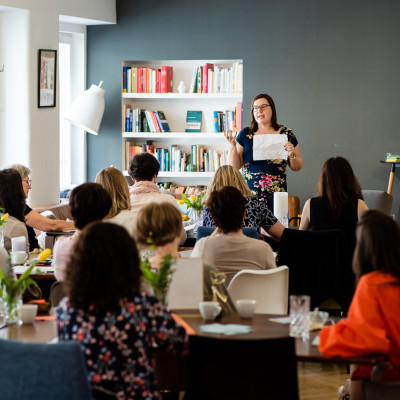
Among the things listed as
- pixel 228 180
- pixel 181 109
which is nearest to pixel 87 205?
pixel 228 180

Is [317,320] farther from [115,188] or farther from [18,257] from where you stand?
[18,257]

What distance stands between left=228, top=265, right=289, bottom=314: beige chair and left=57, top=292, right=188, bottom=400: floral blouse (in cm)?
134

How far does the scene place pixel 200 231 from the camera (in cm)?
463

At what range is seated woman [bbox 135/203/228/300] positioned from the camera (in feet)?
10.2

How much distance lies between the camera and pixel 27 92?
7.27 metres

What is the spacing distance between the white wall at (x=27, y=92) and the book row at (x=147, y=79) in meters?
1.33

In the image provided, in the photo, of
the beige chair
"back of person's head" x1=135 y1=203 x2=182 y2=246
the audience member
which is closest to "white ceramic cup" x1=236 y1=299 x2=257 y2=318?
"back of person's head" x1=135 y1=203 x2=182 y2=246

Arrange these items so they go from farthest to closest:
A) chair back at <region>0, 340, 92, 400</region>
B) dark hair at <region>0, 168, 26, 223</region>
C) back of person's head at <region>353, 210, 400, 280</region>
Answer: dark hair at <region>0, 168, 26, 223</region>
back of person's head at <region>353, 210, 400, 280</region>
chair back at <region>0, 340, 92, 400</region>

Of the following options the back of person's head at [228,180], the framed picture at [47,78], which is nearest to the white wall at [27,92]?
the framed picture at [47,78]

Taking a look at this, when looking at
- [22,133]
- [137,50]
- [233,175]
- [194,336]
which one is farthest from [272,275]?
[137,50]

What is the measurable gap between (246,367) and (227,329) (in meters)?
0.43

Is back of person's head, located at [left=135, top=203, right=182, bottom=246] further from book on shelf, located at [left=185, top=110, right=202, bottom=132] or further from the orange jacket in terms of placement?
book on shelf, located at [left=185, top=110, right=202, bottom=132]

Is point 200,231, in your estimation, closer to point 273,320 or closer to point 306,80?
point 273,320

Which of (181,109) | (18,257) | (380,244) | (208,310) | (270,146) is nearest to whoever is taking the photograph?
(380,244)
